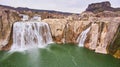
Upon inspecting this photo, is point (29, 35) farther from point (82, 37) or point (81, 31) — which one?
point (81, 31)

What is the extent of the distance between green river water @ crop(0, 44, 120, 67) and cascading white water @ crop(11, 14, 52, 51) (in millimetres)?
2228

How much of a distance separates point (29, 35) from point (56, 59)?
898 centimetres

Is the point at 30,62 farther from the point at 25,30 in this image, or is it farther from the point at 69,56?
the point at 25,30

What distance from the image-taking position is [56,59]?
22.0m

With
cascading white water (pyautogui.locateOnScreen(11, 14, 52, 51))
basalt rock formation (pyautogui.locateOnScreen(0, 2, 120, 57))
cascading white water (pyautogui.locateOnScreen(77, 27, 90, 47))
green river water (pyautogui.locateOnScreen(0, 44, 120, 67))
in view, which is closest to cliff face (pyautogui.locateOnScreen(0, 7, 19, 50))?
basalt rock formation (pyautogui.locateOnScreen(0, 2, 120, 57))

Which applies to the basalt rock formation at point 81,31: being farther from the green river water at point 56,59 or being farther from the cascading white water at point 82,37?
the green river water at point 56,59

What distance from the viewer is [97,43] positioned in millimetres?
26688

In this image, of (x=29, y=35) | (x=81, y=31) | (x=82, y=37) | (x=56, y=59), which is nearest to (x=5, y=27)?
(x=29, y=35)

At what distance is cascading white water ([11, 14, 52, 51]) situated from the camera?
2734 centimetres

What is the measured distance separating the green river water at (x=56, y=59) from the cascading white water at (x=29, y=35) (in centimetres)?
223

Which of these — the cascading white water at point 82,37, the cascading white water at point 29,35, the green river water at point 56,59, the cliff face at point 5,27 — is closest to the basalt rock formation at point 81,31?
the cliff face at point 5,27

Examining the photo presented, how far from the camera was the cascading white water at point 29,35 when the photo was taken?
27.3 m

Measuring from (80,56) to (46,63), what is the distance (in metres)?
5.83

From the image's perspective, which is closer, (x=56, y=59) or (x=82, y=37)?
(x=56, y=59)
